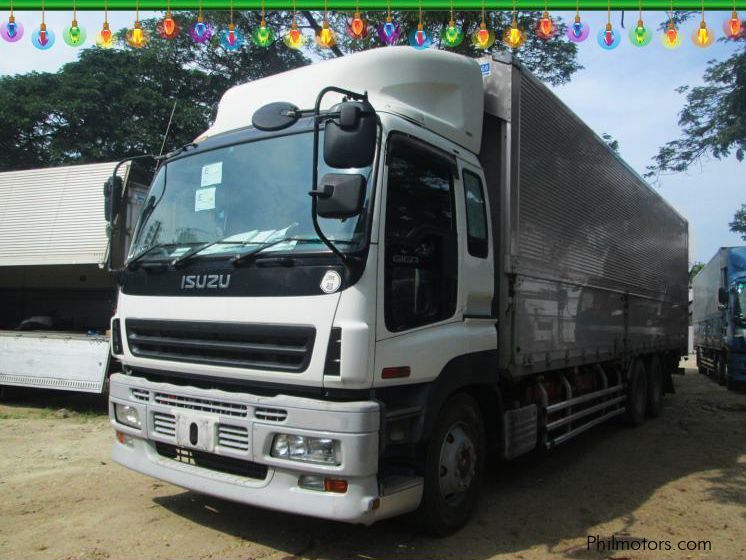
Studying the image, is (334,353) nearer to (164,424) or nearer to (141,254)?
(164,424)

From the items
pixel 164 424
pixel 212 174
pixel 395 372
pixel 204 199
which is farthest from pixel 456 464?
pixel 212 174

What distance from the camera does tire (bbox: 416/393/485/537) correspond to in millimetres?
3934

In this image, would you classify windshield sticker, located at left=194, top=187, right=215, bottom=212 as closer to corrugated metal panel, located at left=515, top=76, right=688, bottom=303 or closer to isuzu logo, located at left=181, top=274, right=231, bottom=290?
isuzu logo, located at left=181, top=274, right=231, bottom=290

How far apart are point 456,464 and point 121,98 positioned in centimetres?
1866

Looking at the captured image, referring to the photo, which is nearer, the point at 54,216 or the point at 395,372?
the point at 395,372

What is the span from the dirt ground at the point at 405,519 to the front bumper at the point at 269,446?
0.49 metres

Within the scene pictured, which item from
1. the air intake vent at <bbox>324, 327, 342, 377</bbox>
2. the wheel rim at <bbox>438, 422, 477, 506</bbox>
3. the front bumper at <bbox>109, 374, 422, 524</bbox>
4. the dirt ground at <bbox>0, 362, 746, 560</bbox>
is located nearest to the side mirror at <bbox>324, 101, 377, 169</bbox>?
the air intake vent at <bbox>324, 327, 342, 377</bbox>

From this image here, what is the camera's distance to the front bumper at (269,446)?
11.0 ft

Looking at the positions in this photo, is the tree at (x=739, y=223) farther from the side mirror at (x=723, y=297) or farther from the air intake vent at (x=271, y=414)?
the air intake vent at (x=271, y=414)

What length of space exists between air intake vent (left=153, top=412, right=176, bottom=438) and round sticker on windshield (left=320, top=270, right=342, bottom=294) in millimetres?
1388

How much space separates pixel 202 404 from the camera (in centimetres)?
382

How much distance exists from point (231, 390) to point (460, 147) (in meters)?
2.40

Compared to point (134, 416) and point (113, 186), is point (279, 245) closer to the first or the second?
point (134, 416)

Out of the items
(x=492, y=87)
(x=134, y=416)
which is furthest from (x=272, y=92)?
(x=134, y=416)
